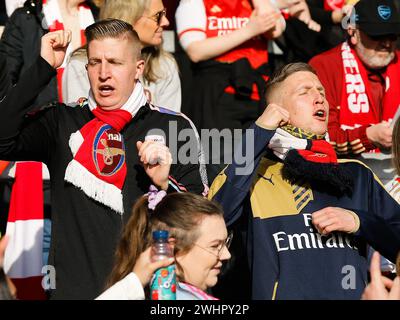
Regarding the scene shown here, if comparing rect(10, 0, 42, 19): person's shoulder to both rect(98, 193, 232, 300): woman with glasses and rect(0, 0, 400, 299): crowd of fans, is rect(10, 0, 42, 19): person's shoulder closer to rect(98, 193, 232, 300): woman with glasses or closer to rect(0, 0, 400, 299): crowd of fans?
rect(0, 0, 400, 299): crowd of fans

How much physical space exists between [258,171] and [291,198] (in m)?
0.26

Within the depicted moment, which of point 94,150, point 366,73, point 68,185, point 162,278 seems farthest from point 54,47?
point 366,73

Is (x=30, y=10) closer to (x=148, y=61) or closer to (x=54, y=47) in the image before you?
(x=148, y=61)

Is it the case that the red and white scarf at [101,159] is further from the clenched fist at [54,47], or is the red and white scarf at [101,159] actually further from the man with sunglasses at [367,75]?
the man with sunglasses at [367,75]

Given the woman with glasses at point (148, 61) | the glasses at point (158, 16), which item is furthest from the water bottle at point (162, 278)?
the glasses at point (158, 16)

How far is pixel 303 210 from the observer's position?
18.6 ft

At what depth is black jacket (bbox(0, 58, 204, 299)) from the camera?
5.34m

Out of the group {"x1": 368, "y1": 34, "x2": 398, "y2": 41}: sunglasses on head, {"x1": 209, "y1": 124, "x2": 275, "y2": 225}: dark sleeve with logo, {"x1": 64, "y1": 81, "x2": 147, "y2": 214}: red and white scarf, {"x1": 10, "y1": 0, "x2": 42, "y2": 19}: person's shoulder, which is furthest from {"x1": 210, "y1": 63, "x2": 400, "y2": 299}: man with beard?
{"x1": 10, "y1": 0, "x2": 42, "y2": 19}: person's shoulder

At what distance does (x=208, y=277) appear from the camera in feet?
16.1

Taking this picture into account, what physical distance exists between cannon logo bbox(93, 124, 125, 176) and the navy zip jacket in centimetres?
52

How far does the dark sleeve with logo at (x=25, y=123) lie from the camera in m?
5.32

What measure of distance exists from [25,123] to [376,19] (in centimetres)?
300

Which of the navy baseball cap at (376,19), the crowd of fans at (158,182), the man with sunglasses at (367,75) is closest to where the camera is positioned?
the crowd of fans at (158,182)

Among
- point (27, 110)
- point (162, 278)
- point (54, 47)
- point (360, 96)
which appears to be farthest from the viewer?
point (360, 96)
